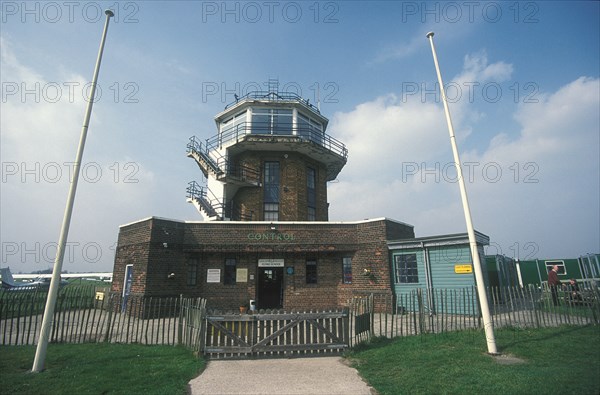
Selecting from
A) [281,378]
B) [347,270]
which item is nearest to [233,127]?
[347,270]

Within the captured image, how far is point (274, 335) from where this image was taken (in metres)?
8.09

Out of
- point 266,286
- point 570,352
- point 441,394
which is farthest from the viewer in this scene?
point 266,286

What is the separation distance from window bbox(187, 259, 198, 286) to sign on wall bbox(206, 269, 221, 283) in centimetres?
68

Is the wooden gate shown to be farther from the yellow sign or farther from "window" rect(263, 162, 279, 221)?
"window" rect(263, 162, 279, 221)

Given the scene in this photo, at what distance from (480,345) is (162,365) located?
7.92 meters

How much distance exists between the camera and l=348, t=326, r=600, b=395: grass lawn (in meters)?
5.30

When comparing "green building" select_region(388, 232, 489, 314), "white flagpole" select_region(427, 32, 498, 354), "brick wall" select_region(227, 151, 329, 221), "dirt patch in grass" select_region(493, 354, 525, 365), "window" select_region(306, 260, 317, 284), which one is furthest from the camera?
"brick wall" select_region(227, 151, 329, 221)

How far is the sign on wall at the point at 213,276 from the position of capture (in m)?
17.2

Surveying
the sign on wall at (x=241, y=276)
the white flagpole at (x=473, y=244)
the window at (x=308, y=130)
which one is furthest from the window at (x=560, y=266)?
the sign on wall at (x=241, y=276)

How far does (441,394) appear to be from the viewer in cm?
521

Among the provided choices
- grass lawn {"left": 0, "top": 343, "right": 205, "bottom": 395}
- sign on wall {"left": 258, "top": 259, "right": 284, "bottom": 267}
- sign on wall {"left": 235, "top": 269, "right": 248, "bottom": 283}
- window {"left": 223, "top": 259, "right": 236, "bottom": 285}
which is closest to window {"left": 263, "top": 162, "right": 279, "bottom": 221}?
sign on wall {"left": 258, "top": 259, "right": 284, "bottom": 267}

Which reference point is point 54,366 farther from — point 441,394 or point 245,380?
point 441,394

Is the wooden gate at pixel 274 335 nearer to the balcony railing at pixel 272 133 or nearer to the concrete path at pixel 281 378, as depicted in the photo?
the concrete path at pixel 281 378

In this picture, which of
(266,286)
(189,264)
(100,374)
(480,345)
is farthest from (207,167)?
(480,345)
